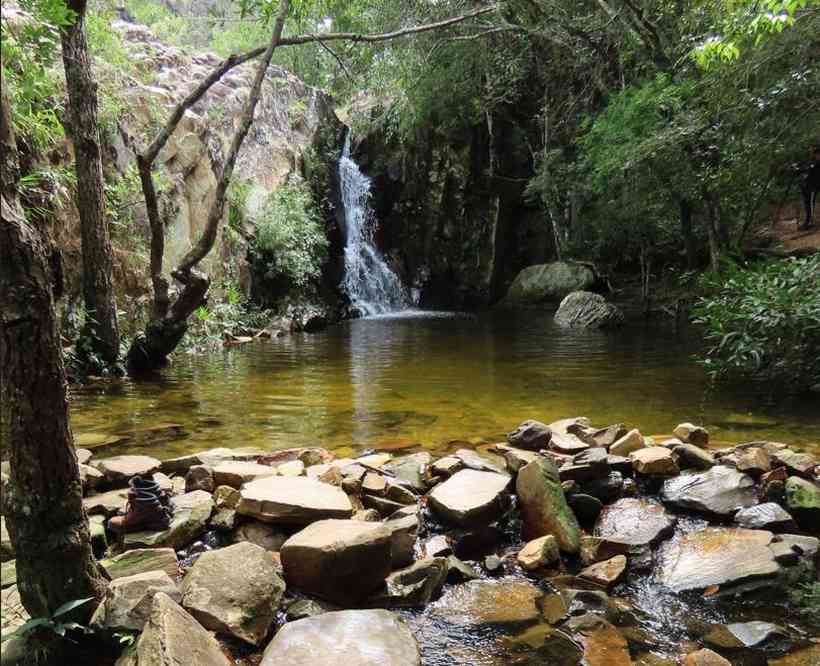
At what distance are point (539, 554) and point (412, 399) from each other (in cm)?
327

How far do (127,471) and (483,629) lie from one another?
2204mm

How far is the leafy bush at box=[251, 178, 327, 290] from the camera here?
12758 mm

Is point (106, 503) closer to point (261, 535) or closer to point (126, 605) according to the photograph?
point (261, 535)

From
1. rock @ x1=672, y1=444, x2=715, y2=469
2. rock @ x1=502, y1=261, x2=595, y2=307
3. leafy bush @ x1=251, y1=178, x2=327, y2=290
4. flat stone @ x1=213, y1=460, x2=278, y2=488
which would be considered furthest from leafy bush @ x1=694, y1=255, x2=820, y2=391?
rock @ x1=502, y1=261, x2=595, y2=307

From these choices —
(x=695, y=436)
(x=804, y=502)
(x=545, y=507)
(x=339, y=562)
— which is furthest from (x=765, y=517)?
(x=339, y=562)

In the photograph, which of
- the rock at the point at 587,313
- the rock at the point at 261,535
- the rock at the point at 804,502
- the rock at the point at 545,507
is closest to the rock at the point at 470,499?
the rock at the point at 545,507

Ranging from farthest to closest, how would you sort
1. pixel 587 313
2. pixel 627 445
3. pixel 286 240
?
pixel 286 240
pixel 587 313
pixel 627 445

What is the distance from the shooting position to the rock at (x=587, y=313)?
1224 centimetres

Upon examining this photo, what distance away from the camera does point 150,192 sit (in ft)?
20.8

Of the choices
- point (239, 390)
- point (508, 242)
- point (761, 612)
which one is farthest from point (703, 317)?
point (508, 242)

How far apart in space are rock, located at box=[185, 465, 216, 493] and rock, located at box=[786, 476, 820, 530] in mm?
3230

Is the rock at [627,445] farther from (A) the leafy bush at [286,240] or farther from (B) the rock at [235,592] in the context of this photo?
(A) the leafy bush at [286,240]

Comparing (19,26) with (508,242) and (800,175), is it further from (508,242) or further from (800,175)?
(508,242)

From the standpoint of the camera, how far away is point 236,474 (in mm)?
3037
